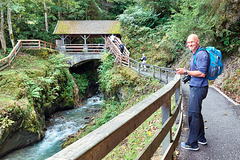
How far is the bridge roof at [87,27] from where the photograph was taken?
65.2ft

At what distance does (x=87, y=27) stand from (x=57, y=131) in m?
14.4

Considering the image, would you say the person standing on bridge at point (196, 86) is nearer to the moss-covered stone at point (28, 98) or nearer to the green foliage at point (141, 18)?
the moss-covered stone at point (28, 98)

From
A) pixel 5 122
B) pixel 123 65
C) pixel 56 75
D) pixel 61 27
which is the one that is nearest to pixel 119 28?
pixel 61 27

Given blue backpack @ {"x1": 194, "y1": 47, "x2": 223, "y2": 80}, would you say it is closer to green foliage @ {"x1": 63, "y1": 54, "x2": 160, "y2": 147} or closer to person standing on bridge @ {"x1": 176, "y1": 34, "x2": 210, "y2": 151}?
person standing on bridge @ {"x1": 176, "y1": 34, "x2": 210, "y2": 151}

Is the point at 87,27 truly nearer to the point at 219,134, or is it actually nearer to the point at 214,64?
the point at 219,134

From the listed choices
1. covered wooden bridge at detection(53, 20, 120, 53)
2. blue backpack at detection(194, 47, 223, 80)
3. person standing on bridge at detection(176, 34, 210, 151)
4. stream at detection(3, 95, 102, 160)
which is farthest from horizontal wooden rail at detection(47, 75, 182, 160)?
covered wooden bridge at detection(53, 20, 120, 53)

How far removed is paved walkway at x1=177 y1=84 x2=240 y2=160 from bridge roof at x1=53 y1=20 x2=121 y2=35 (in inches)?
640

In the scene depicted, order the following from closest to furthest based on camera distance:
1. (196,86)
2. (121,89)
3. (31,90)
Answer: (196,86) → (31,90) → (121,89)

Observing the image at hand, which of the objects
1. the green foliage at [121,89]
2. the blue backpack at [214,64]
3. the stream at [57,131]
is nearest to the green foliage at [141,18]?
the green foliage at [121,89]

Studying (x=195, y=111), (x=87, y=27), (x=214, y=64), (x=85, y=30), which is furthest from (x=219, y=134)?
(x=87, y=27)

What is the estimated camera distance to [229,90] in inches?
314

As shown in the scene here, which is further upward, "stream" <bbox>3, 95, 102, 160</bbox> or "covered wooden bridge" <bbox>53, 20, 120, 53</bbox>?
"covered wooden bridge" <bbox>53, 20, 120, 53</bbox>

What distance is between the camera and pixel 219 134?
11.7 ft

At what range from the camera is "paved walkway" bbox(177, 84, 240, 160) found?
8.91 ft
